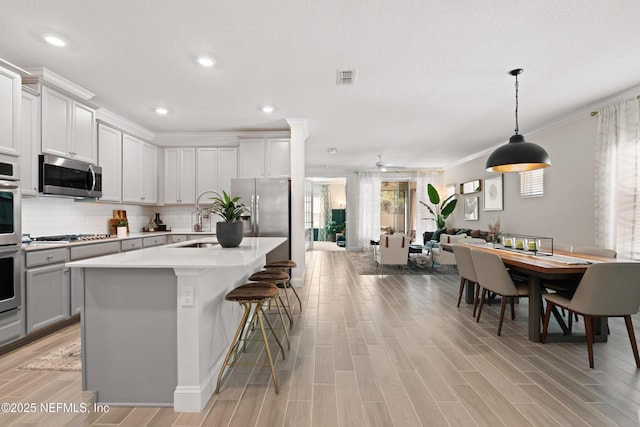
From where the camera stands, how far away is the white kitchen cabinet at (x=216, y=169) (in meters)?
5.38

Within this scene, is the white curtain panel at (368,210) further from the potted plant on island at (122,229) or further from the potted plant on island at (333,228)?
the potted plant on island at (122,229)

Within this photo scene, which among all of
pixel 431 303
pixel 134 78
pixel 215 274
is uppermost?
pixel 134 78

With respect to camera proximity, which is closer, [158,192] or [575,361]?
[575,361]

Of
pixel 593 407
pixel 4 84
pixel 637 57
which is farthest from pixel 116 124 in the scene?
pixel 637 57

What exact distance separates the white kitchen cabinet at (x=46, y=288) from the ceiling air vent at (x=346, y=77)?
3.41 meters

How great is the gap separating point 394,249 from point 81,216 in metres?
5.17

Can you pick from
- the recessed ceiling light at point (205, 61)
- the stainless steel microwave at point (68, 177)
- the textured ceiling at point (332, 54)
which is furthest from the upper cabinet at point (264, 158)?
the recessed ceiling light at point (205, 61)

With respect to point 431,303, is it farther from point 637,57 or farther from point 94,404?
point 94,404

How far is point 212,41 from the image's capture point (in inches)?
103

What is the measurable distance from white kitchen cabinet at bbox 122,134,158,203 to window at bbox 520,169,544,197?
22.3ft

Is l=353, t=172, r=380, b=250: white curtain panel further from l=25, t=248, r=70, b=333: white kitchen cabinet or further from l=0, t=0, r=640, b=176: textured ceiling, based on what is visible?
l=25, t=248, r=70, b=333: white kitchen cabinet

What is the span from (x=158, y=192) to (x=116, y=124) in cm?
132

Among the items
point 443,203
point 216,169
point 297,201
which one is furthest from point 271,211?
point 443,203

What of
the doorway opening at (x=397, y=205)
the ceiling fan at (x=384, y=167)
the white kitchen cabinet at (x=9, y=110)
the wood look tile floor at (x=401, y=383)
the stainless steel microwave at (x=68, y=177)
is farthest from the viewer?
the doorway opening at (x=397, y=205)
